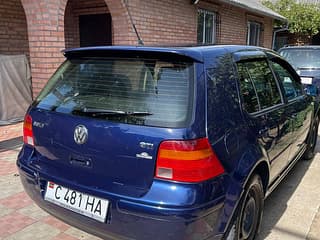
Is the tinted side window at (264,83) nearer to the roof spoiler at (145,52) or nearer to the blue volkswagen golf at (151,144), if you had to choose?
the blue volkswagen golf at (151,144)

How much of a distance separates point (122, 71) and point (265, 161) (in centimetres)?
132

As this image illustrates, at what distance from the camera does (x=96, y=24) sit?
8164 millimetres

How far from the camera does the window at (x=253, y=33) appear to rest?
1236 centimetres

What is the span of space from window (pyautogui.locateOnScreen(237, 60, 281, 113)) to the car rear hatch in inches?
24.2

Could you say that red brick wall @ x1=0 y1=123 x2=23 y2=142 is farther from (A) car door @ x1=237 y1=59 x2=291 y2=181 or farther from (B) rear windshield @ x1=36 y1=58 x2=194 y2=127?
(A) car door @ x1=237 y1=59 x2=291 y2=181

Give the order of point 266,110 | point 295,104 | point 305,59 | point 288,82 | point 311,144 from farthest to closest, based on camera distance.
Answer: point 305,59 → point 311,144 → point 288,82 → point 295,104 → point 266,110

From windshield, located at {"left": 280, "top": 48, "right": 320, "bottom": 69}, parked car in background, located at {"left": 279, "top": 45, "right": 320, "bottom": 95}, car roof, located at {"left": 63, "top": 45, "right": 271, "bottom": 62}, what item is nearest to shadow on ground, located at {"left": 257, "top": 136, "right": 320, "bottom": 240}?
car roof, located at {"left": 63, "top": 45, "right": 271, "bottom": 62}

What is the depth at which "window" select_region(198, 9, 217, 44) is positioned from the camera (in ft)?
30.3

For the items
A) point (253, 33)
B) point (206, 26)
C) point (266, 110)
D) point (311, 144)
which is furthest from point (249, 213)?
point (253, 33)

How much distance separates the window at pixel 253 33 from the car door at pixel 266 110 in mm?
10014

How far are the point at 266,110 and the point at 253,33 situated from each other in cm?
1109

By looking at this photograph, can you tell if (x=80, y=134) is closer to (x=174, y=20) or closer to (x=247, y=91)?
(x=247, y=91)

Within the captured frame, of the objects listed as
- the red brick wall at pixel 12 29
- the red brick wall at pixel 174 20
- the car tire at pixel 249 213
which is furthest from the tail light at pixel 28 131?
the red brick wall at pixel 12 29

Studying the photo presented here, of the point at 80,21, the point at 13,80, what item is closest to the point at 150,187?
the point at 13,80
